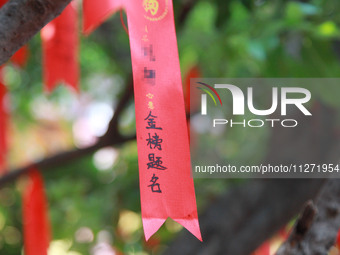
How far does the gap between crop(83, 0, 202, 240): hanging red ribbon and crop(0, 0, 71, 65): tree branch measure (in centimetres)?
12

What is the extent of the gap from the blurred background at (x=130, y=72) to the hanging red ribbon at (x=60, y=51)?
0.18 metres

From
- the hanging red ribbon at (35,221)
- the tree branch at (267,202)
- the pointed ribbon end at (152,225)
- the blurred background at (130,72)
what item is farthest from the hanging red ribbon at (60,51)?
the pointed ribbon end at (152,225)

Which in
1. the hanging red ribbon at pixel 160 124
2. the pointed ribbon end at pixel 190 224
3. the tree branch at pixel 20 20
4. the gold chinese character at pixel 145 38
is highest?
the tree branch at pixel 20 20

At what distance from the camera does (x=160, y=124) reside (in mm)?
622

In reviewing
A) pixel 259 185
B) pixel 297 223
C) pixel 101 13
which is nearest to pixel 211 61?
pixel 259 185

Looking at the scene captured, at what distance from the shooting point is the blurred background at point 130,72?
1.18 m

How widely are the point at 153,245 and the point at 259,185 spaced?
1.51 ft

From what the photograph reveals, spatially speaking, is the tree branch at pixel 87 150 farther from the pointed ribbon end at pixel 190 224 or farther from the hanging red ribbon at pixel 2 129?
the pointed ribbon end at pixel 190 224

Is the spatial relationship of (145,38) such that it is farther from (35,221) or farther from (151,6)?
(35,221)

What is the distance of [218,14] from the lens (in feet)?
4.07

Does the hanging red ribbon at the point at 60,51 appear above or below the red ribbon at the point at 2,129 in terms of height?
above

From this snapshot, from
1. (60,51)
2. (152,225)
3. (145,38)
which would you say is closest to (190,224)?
(152,225)

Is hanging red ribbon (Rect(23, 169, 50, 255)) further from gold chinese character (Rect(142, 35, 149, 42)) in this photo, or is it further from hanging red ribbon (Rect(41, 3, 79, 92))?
gold chinese character (Rect(142, 35, 149, 42))

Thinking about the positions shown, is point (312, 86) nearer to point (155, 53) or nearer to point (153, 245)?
point (155, 53)
